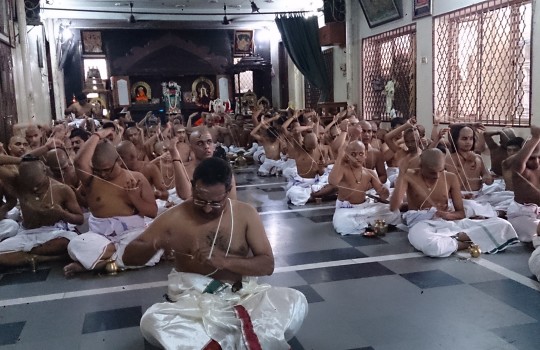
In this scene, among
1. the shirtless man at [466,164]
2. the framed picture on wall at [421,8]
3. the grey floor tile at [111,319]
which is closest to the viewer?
the grey floor tile at [111,319]

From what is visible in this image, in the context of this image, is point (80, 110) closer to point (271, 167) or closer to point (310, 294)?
point (271, 167)

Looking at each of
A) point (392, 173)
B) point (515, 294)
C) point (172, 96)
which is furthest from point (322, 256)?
point (172, 96)

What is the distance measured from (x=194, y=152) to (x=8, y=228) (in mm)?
1880

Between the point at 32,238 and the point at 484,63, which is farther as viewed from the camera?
the point at 484,63

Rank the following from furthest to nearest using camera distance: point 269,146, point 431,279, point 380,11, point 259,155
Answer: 1. point 259,155
2. point 380,11
3. point 269,146
4. point 431,279

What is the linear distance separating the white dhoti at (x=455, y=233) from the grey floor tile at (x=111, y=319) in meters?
2.31

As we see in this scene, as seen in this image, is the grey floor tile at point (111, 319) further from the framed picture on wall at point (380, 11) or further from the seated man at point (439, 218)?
the framed picture on wall at point (380, 11)

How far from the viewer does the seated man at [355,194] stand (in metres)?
5.26

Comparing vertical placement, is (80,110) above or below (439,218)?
above

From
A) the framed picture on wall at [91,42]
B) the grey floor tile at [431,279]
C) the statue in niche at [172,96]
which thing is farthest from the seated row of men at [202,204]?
the framed picture on wall at [91,42]

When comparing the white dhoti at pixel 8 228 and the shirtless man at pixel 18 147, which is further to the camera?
the shirtless man at pixel 18 147

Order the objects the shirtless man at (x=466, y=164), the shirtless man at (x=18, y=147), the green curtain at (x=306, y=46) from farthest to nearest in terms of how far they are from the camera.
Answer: the green curtain at (x=306, y=46)
the shirtless man at (x=18, y=147)
the shirtless man at (x=466, y=164)

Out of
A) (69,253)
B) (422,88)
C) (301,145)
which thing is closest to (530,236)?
(301,145)

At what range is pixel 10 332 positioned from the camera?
317cm
